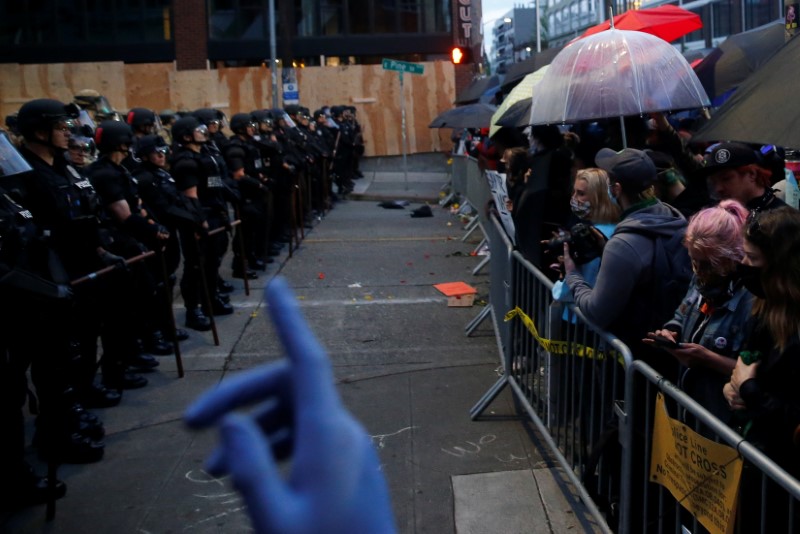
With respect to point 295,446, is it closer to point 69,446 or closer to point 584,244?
point 584,244

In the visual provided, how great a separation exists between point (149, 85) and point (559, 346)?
83.0 feet

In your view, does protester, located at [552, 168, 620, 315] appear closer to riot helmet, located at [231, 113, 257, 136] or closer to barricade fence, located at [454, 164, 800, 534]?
barricade fence, located at [454, 164, 800, 534]

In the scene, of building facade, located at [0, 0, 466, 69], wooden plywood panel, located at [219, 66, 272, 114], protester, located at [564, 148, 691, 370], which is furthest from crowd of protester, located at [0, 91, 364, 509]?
building facade, located at [0, 0, 466, 69]

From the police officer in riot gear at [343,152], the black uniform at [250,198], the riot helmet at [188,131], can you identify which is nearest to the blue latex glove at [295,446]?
the riot helmet at [188,131]

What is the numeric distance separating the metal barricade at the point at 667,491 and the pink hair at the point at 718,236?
0.51 metres

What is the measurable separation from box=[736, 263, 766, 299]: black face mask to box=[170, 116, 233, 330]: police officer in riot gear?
244 inches

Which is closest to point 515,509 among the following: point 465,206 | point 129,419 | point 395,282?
point 129,419

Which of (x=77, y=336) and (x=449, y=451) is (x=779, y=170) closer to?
(x=449, y=451)

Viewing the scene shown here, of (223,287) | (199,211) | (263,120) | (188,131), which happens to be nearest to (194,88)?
(263,120)

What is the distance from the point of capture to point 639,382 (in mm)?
3975

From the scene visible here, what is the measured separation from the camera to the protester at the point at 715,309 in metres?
3.64

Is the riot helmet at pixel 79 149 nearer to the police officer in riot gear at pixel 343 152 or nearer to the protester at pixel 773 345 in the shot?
the protester at pixel 773 345

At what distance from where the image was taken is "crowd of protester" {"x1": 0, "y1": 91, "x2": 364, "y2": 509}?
5.25 meters

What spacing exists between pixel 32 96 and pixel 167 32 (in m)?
5.01
